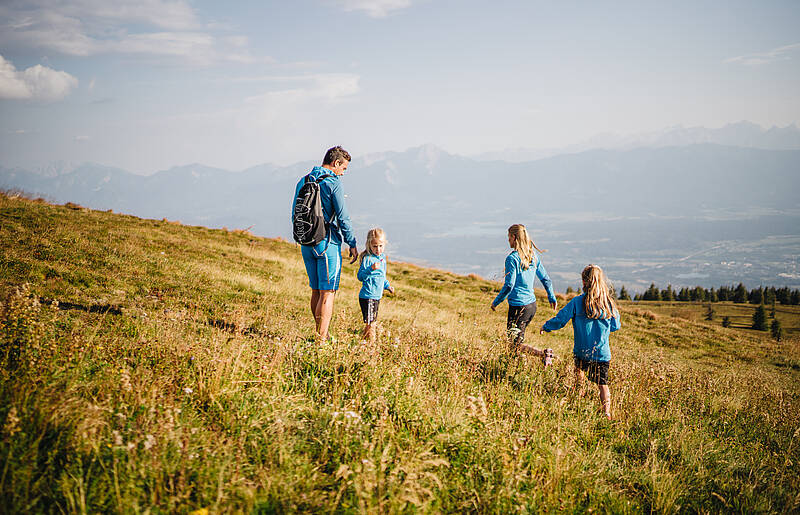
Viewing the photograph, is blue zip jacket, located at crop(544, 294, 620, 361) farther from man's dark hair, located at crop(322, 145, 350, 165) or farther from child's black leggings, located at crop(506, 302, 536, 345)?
man's dark hair, located at crop(322, 145, 350, 165)

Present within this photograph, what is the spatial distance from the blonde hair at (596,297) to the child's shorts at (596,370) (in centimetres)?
71

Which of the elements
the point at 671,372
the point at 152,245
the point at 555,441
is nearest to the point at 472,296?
the point at 671,372

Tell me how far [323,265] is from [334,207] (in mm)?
912

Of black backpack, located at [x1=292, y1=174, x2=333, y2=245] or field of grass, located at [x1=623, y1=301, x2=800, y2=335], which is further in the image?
field of grass, located at [x1=623, y1=301, x2=800, y2=335]

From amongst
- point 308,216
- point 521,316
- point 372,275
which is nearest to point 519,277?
point 521,316

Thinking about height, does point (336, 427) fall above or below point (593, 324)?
below

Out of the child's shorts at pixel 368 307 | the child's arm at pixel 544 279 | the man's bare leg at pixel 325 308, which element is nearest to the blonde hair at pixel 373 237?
the child's shorts at pixel 368 307

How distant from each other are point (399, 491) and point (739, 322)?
43.7 metres

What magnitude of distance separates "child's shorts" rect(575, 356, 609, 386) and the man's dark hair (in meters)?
4.89

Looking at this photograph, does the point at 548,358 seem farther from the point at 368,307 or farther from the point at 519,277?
the point at 368,307

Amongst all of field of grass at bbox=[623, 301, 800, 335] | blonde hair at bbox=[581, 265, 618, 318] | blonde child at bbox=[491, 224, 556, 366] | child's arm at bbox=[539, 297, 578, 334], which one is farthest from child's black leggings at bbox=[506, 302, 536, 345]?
field of grass at bbox=[623, 301, 800, 335]

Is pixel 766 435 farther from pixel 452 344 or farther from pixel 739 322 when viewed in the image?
pixel 739 322

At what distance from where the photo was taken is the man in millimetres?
5910

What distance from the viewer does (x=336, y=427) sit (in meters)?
3.31
